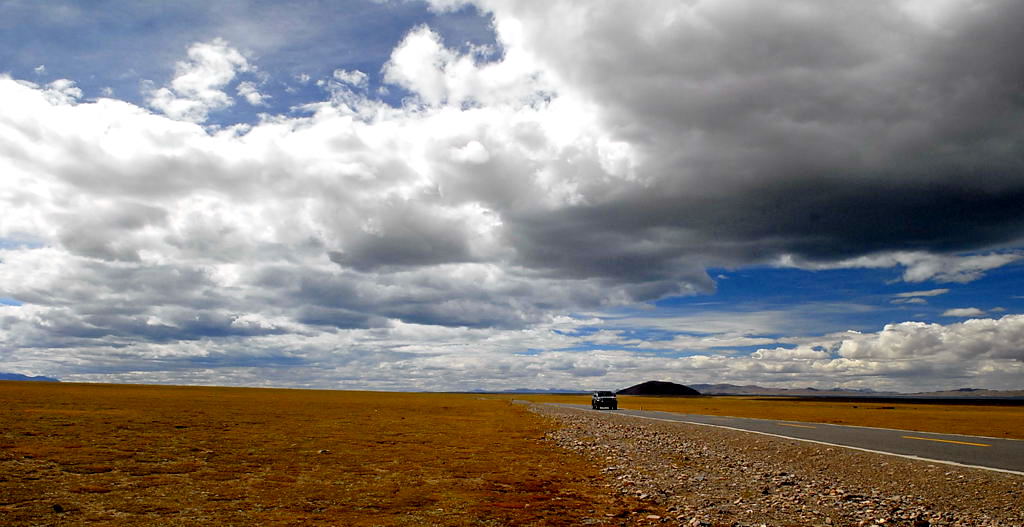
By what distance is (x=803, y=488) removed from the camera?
16656 millimetres

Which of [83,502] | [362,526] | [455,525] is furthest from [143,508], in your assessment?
[455,525]

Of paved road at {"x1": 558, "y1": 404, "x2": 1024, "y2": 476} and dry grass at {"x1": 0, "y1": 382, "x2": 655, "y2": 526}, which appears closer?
dry grass at {"x1": 0, "y1": 382, "x2": 655, "y2": 526}

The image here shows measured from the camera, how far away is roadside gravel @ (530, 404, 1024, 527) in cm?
1307

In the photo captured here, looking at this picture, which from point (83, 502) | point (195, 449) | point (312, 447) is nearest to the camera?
point (83, 502)

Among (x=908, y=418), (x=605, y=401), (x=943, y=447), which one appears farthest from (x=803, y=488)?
(x=605, y=401)

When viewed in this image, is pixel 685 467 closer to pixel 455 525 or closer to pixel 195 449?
pixel 455 525

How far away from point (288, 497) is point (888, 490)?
50.5 ft

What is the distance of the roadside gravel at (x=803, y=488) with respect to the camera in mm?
13070

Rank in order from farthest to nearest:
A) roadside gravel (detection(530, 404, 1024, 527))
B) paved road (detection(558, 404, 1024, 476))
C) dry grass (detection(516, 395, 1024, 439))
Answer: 1. dry grass (detection(516, 395, 1024, 439))
2. paved road (detection(558, 404, 1024, 476))
3. roadside gravel (detection(530, 404, 1024, 527))

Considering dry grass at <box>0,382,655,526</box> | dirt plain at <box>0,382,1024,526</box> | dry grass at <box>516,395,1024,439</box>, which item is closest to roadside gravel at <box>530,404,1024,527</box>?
dirt plain at <box>0,382,1024,526</box>

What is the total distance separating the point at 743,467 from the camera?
68.8 ft

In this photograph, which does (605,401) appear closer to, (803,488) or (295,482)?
(803,488)

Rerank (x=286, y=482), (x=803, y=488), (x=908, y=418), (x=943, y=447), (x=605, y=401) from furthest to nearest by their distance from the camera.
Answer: (x=605, y=401) → (x=908, y=418) → (x=943, y=447) → (x=286, y=482) → (x=803, y=488)

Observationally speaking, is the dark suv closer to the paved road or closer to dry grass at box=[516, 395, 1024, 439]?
dry grass at box=[516, 395, 1024, 439]
